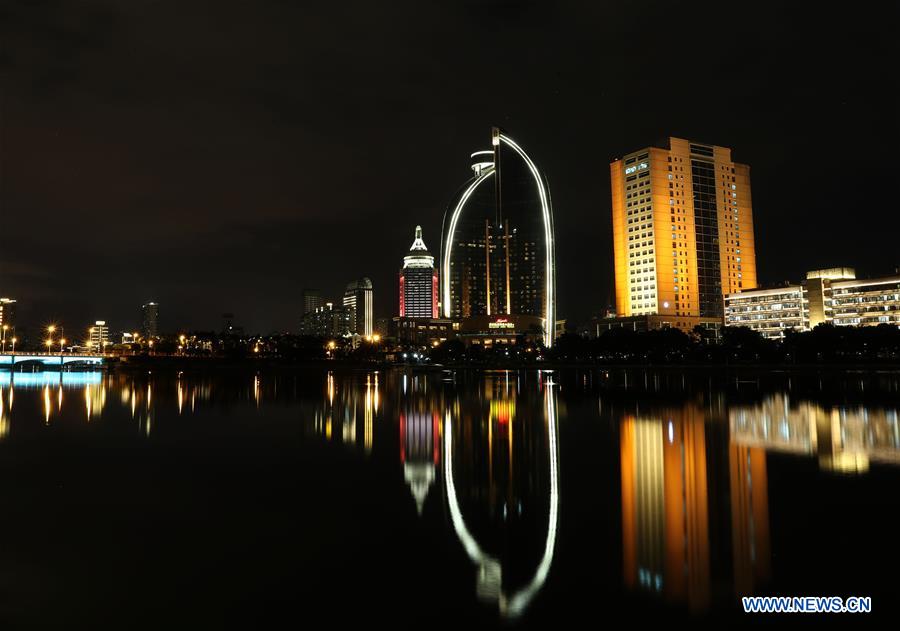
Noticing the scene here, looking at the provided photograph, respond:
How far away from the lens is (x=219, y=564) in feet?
24.9

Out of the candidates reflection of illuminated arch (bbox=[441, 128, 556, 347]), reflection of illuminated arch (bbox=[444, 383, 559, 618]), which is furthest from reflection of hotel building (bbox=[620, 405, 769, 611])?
reflection of illuminated arch (bbox=[441, 128, 556, 347])

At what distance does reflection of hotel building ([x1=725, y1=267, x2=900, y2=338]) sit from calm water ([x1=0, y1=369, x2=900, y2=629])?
95.3m

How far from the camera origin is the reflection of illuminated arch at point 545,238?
116 meters

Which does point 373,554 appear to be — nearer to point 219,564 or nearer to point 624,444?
point 219,564

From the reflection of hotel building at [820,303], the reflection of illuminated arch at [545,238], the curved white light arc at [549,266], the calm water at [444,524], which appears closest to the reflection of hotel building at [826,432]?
the calm water at [444,524]

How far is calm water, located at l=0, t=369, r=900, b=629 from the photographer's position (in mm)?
6492

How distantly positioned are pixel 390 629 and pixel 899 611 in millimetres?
5135

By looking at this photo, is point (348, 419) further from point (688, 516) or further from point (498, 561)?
point (498, 561)

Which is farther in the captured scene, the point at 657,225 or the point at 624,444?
the point at 657,225

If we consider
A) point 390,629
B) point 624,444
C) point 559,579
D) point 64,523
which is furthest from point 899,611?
point 64,523

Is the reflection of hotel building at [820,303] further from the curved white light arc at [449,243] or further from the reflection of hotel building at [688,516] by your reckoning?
the reflection of hotel building at [688,516]

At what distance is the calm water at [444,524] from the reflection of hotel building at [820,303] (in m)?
95.3

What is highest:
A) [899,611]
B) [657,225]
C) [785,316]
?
[657,225]

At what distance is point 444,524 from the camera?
9.12 metres
